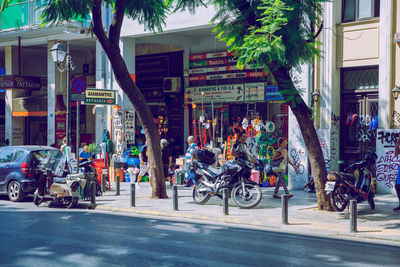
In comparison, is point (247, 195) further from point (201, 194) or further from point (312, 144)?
point (312, 144)

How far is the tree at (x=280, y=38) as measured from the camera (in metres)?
11.5

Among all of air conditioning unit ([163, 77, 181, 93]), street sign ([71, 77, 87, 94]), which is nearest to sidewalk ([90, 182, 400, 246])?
street sign ([71, 77, 87, 94])

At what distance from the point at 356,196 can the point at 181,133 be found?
13.2m

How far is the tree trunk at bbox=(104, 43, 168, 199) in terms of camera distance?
14.8 metres

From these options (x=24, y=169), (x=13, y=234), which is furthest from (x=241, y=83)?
(x=13, y=234)

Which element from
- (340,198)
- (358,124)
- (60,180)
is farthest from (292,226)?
(358,124)

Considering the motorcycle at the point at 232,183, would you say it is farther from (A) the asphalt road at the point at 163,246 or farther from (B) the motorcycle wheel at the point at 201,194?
(A) the asphalt road at the point at 163,246

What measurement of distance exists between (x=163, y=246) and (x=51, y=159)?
787 cm

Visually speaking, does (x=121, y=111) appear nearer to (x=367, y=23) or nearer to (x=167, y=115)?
(x=167, y=115)

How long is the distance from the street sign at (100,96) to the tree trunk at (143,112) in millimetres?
5119

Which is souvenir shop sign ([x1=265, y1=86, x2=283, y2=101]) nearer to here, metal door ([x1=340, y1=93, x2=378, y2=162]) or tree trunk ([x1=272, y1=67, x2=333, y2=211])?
metal door ([x1=340, y1=93, x2=378, y2=162])

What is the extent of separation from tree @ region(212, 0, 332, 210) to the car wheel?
724 cm

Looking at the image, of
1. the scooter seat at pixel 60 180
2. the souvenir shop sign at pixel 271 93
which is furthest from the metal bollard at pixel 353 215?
the souvenir shop sign at pixel 271 93

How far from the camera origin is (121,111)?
22766 mm
